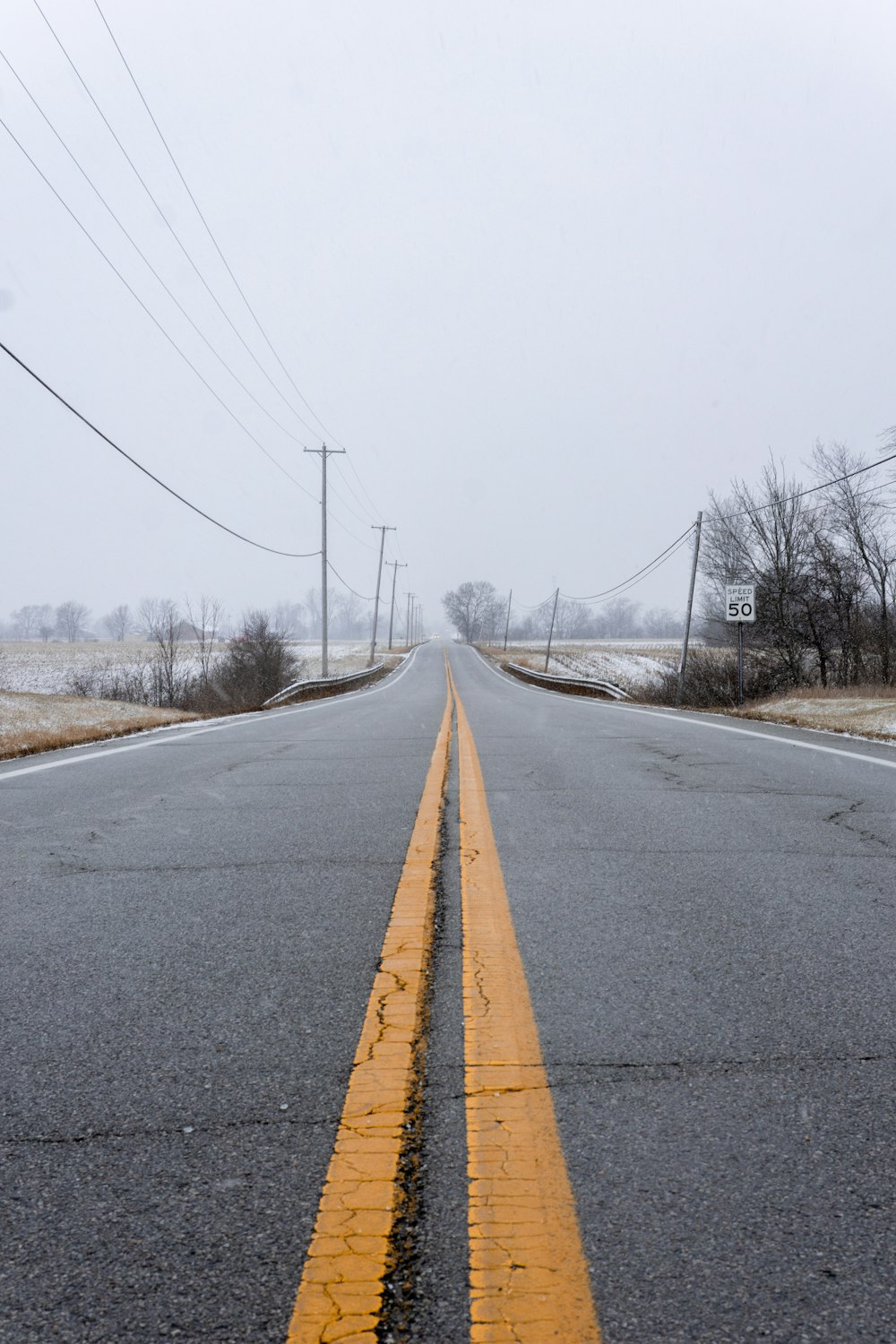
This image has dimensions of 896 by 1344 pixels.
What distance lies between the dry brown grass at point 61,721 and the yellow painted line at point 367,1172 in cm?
749

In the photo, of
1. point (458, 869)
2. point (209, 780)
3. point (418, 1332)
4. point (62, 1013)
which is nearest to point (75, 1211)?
point (418, 1332)

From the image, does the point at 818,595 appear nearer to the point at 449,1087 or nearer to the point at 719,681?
Answer: the point at 719,681

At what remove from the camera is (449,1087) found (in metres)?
1.93

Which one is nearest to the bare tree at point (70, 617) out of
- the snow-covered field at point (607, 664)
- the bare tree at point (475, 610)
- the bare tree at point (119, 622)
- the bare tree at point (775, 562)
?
the bare tree at point (119, 622)

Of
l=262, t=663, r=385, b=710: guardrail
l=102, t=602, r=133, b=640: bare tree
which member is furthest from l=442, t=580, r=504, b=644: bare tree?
l=262, t=663, r=385, b=710: guardrail

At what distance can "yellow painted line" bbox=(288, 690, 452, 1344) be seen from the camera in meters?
1.25

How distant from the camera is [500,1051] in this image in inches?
82.6

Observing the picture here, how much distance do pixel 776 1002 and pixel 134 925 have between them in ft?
7.16

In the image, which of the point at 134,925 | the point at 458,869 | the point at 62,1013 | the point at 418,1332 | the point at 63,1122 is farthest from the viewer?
the point at 458,869

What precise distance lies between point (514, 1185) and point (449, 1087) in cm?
38

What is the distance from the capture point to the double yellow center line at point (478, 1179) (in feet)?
4.13

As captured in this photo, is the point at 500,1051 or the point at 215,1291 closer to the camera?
the point at 215,1291

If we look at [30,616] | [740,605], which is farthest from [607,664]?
[30,616]

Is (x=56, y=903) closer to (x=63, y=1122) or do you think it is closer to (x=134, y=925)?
(x=134, y=925)
